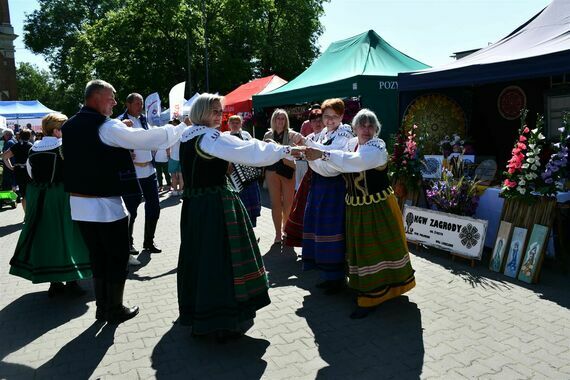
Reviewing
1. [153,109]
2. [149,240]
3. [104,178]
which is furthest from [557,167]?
[149,240]

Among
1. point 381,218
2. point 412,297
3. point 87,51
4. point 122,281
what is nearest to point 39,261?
point 122,281

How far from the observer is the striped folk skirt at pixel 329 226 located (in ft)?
12.7

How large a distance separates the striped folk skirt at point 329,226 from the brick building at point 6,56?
121 feet

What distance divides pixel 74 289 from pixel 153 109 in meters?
2.14

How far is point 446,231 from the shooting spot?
509 cm

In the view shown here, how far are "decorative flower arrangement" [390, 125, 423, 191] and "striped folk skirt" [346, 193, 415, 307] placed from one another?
2.31m

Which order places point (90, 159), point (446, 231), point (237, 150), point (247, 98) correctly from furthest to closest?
point (247, 98) → point (446, 231) → point (90, 159) → point (237, 150)

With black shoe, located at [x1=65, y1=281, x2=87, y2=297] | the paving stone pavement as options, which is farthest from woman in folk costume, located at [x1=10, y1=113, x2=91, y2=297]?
the paving stone pavement

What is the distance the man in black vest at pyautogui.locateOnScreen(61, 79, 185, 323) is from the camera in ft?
10.6

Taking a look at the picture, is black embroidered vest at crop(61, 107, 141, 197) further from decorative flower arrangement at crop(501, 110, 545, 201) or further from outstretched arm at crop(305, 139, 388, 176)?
decorative flower arrangement at crop(501, 110, 545, 201)

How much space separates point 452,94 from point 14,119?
697 inches

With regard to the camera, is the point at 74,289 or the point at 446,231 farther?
the point at 446,231

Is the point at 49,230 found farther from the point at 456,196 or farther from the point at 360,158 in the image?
the point at 456,196

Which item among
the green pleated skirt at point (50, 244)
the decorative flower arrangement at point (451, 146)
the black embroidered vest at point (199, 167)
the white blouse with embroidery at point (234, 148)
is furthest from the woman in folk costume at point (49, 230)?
the decorative flower arrangement at point (451, 146)
